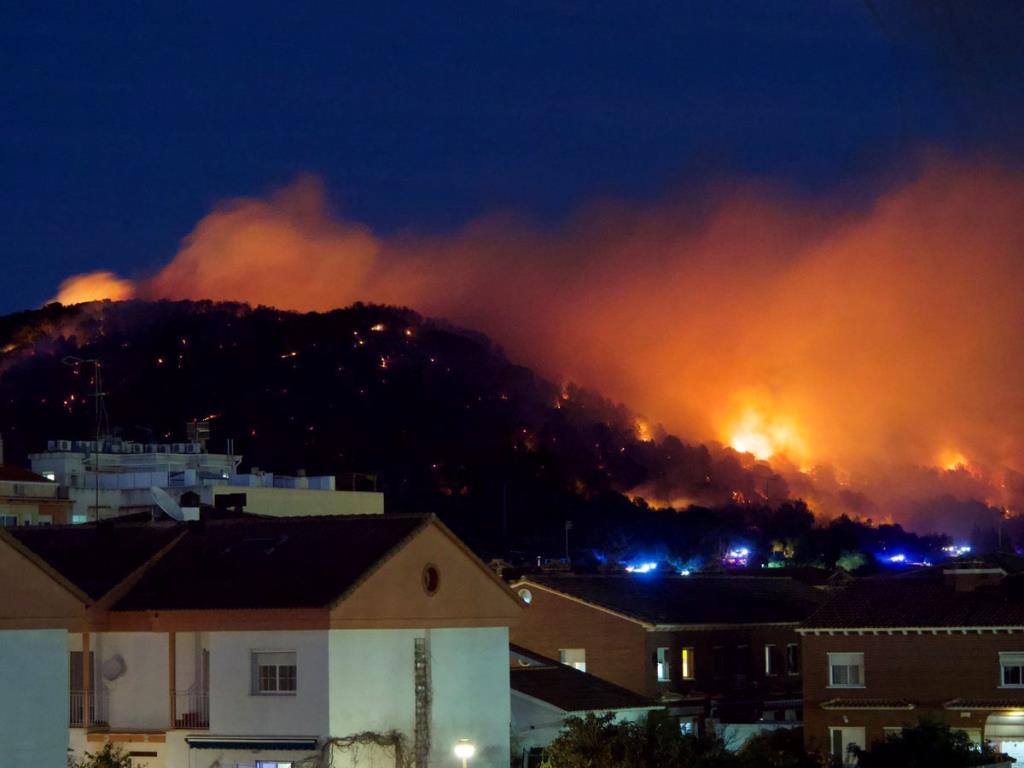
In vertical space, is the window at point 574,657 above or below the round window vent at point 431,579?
below

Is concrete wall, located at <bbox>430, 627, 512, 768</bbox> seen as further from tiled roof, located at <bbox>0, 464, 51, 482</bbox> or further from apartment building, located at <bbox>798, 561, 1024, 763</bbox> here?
tiled roof, located at <bbox>0, 464, 51, 482</bbox>

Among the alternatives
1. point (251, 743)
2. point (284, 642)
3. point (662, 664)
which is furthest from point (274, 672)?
point (662, 664)

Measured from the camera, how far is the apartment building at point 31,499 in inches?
3954

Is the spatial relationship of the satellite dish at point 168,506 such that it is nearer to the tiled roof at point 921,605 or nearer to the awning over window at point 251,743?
the awning over window at point 251,743

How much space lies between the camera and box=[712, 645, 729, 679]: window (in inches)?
2813

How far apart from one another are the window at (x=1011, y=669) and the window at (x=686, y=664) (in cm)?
1367

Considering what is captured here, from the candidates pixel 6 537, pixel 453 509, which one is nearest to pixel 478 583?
pixel 6 537

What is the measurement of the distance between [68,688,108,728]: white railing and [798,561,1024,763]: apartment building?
2572 cm

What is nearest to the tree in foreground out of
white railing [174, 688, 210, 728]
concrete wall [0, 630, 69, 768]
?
white railing [174, 688, 210, 728]

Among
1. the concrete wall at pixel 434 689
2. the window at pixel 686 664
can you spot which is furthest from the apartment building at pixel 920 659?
the concrete wall at pixel 434 689

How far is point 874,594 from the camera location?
64688 millimetres

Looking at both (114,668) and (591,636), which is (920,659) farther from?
(114,668)

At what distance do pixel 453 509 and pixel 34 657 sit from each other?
142935 millimetres

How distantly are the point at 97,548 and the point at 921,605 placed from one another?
98.6 feet
